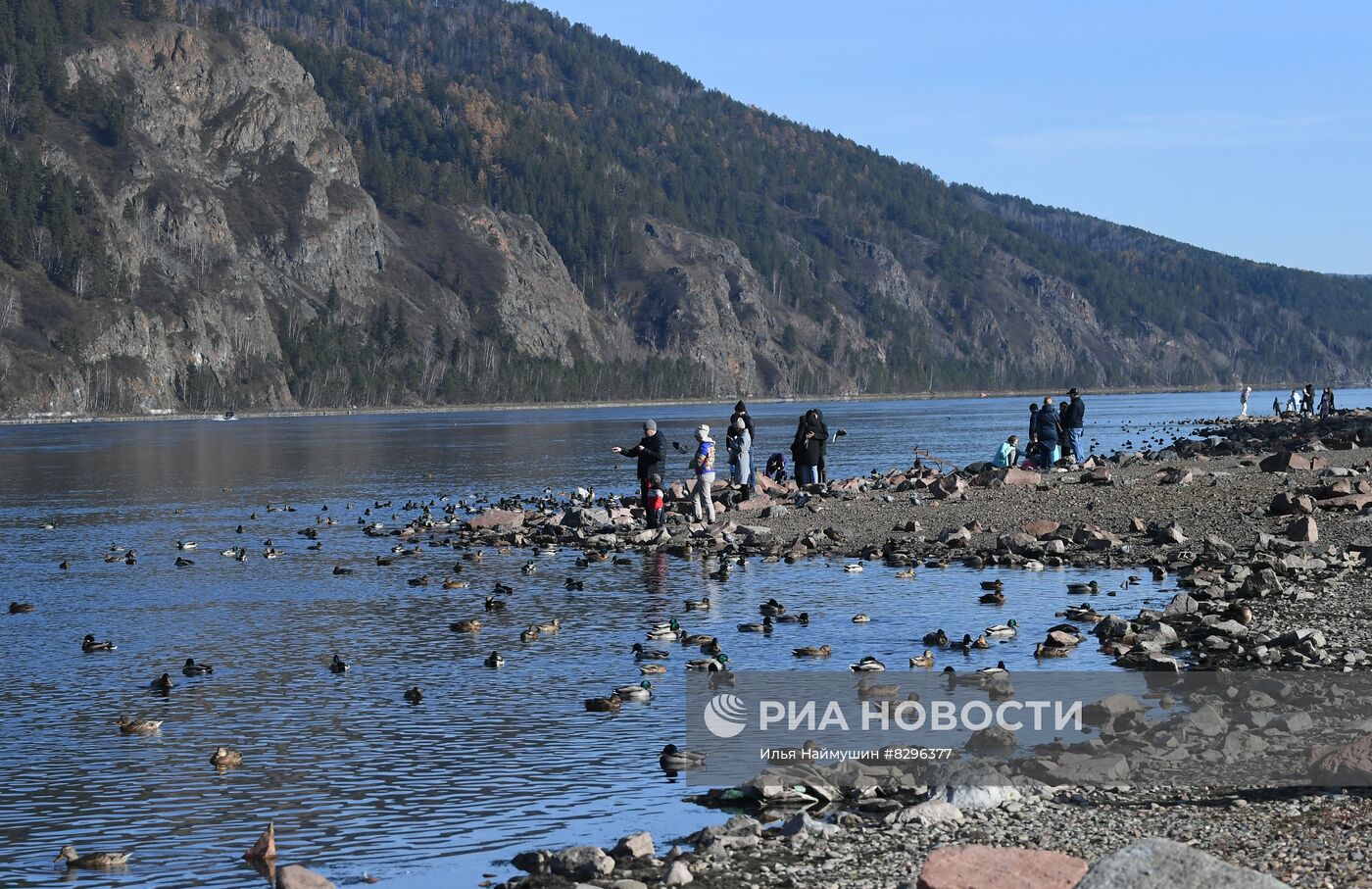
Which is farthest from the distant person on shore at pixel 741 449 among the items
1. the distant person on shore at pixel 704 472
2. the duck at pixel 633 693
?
the duck at pixel 633 693

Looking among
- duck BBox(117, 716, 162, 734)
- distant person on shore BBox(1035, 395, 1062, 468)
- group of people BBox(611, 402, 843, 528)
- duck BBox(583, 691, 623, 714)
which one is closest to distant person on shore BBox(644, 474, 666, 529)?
group of people BBox(611, 402, 843, 528)

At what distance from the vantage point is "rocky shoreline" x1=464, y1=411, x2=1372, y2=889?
10.1m

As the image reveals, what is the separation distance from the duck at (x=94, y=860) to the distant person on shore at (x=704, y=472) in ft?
75.5

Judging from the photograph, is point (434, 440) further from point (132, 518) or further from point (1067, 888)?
point (1067, 888)

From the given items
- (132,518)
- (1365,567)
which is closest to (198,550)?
(132,518)

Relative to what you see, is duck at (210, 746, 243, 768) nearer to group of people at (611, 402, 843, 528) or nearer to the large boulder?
the large boulder

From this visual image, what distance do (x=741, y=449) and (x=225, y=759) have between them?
27.4 metres

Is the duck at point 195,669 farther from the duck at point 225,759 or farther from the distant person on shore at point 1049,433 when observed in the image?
the distant person on shore at point 1049,433

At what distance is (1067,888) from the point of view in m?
8.50

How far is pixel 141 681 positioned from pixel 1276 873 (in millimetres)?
14349

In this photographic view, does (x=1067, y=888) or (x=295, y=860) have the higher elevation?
(x=1067, y=888)

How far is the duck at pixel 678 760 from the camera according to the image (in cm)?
1388

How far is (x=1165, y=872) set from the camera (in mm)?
7609

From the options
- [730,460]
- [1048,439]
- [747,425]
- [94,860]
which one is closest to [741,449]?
[730,460]
